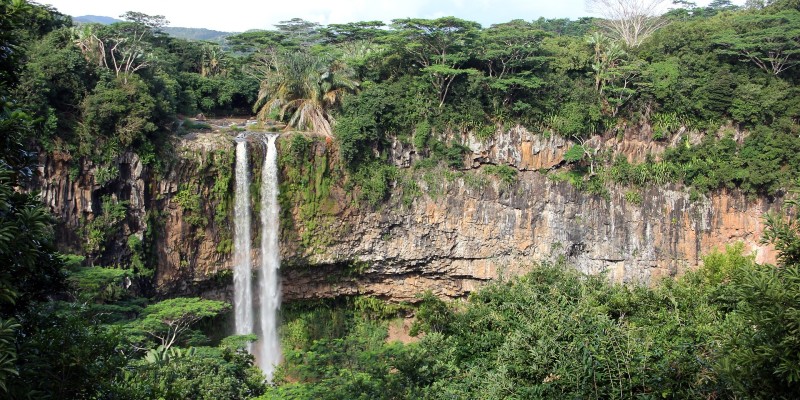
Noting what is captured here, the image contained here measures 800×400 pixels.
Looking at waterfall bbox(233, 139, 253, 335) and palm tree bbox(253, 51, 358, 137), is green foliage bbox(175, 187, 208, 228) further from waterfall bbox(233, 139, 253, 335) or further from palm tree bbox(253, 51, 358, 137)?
palm tree bbox(253, 51, 358, 137)

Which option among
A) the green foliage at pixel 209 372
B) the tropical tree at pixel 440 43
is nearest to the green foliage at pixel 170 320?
the green foliage at pixel 209 372

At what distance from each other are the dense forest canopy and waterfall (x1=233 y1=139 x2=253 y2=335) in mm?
1042

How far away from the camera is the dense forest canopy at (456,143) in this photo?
31.0ft

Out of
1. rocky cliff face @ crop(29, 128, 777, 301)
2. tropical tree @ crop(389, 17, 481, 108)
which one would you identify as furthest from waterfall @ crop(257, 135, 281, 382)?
tropical tree @ crop(389, 17, 481, 108)

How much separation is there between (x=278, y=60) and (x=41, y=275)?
1927 centimetres

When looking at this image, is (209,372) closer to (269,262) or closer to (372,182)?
(269,262)

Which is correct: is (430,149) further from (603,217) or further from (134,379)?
(134,379)

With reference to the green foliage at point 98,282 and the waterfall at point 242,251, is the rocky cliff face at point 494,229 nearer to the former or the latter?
the waterfall at point 242,251

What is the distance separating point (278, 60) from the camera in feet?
76.5

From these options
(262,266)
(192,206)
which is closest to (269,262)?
(262,266)

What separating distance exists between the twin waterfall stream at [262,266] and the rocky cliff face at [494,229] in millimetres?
368

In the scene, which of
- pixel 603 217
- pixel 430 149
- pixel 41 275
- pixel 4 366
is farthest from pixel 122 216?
pixel 603 217

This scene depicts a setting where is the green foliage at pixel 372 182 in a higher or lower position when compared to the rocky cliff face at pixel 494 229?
higher

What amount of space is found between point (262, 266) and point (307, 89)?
6768 mm
